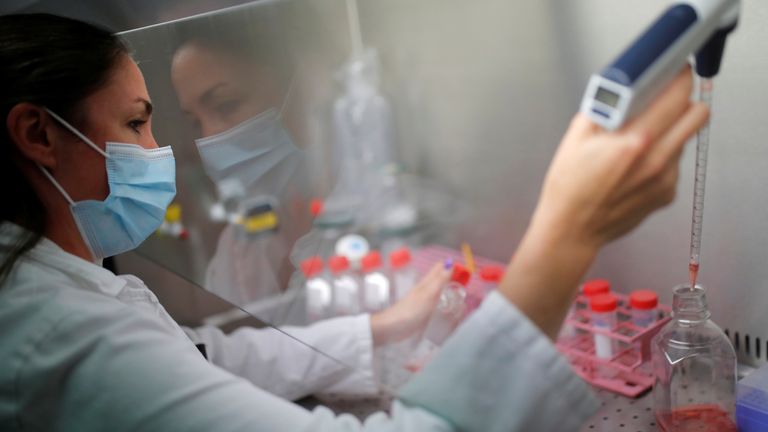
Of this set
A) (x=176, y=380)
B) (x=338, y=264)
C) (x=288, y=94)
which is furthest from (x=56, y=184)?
(x=338, y=264)

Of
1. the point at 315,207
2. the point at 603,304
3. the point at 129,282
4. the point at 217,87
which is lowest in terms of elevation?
the point at 603,304

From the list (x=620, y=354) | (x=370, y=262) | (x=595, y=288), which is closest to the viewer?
(x=620, y=354)

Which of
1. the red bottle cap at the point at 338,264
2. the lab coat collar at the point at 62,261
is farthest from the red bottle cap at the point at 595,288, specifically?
the lab coat collar at the point at 62,261

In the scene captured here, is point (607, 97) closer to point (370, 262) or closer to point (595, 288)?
point (595, 288)

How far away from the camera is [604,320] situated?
1.25 m

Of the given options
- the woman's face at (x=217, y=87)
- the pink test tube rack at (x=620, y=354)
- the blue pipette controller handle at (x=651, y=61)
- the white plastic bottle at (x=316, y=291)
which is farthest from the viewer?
the white plastic bottle at (x=316, y=291)

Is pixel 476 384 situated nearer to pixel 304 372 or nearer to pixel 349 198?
pixel 304 372

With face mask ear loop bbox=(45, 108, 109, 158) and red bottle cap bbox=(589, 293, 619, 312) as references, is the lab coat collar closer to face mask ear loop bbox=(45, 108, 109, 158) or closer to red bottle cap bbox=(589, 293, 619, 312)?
face mask ear loop bbox=(45, 108, 109, 158)

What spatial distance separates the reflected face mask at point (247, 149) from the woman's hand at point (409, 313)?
388 mm

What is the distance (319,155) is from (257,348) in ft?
Result: 1.43

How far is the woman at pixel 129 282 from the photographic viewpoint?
666 mm

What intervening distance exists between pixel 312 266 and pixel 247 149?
412mm

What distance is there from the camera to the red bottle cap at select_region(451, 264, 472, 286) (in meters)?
1.38

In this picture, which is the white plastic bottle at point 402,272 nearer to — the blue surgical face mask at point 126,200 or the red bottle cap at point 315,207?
the red bottle cap at point 315,207
